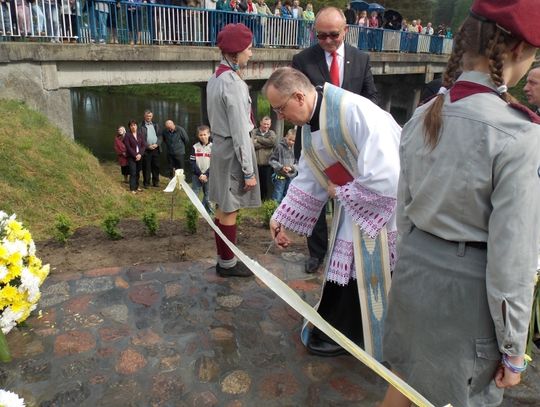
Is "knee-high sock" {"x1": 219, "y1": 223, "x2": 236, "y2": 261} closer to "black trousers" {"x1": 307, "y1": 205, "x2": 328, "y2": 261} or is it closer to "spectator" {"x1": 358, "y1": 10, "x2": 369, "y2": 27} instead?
"black trousers" {"x1": 307, "y1": 205, "x2": 328, "y2": 261}

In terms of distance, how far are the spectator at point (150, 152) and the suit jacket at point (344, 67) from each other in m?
6.50

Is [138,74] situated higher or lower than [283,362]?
higher

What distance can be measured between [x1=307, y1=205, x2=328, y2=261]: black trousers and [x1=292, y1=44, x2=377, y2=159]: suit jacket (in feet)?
2.08

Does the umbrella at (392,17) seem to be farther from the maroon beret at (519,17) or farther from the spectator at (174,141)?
the maroon beret at (519,17)

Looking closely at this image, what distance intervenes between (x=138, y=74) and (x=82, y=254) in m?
6.98

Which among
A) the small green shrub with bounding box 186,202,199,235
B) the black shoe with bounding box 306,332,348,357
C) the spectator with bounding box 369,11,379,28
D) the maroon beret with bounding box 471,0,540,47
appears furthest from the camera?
the spectator with bounding box 369,11,379,28

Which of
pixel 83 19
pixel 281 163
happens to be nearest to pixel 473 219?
pixel 281 163

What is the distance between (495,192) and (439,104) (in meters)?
0.34

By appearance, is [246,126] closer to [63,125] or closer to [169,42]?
[63,125]

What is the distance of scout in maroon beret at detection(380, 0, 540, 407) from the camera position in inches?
55.9

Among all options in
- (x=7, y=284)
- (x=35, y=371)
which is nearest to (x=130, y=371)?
(x=35, y=371)

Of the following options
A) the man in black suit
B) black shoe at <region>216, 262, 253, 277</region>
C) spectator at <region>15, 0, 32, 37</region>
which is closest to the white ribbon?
black shoe at <region>216, 262, 253, 277</region>

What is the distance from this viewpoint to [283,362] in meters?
2.93

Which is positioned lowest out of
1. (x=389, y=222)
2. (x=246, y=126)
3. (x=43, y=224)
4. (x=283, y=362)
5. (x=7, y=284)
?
(x=43, y=224)
